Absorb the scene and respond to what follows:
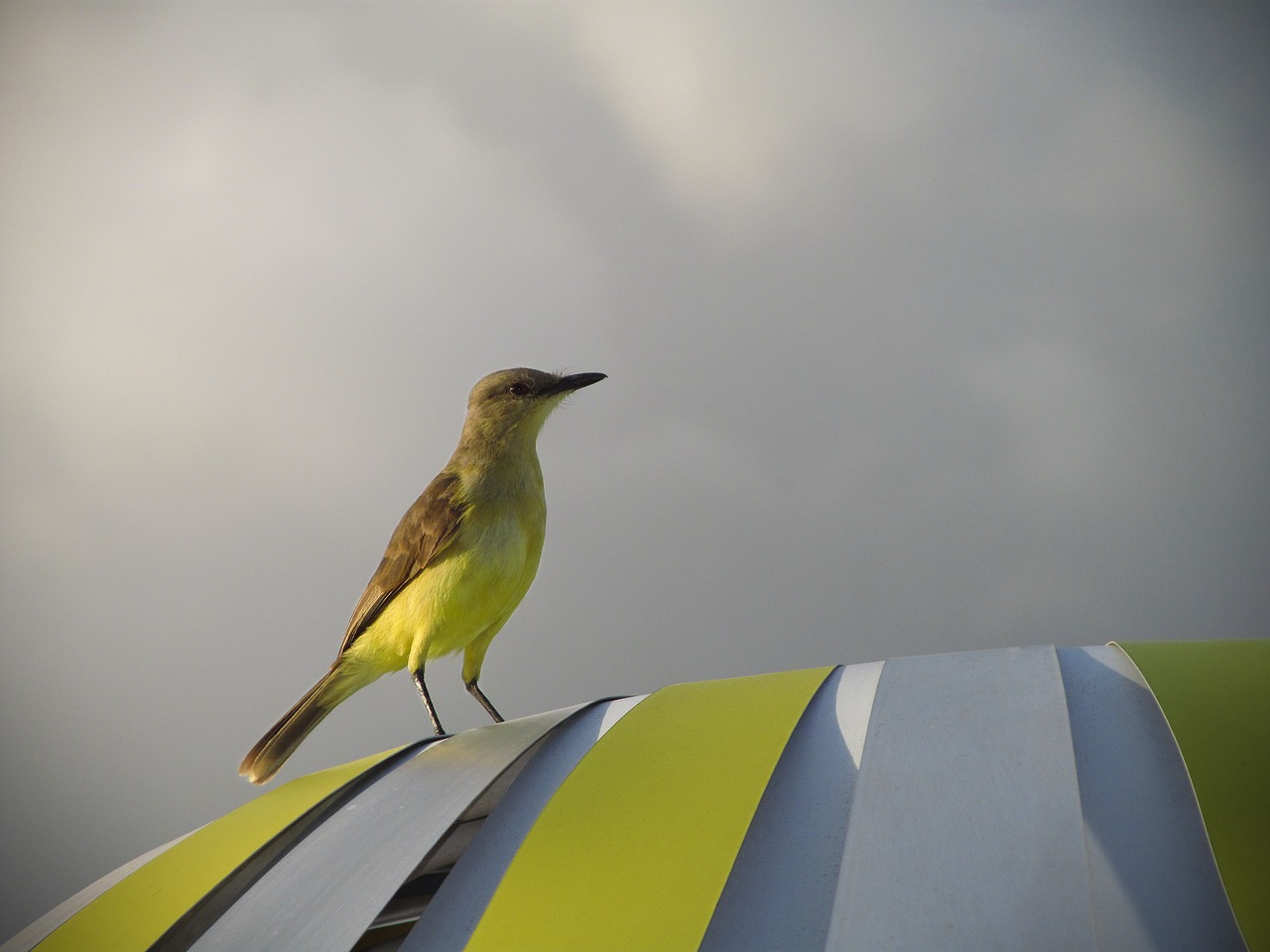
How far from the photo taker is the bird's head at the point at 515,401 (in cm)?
712

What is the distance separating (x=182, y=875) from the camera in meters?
5.03

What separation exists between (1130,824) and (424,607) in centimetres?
434

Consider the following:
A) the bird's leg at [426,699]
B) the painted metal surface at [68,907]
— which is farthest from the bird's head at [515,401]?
the painted metal surface at [68,907]

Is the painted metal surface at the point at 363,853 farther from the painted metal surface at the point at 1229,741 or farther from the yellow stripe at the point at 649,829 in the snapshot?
the painted metal surface at the point at 1229,741

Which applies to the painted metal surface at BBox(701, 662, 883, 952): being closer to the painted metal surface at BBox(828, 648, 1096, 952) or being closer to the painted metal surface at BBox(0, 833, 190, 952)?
the painted metal surface at BBox(828, 648, 1096, 952)

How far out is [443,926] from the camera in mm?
4047

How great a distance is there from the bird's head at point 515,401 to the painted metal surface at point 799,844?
10.9 feet

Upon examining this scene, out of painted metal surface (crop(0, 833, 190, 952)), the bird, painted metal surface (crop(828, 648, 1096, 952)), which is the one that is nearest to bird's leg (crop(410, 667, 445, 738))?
the bird

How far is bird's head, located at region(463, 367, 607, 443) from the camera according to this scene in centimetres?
712

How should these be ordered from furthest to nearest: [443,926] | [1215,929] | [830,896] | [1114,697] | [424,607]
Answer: [424,607] → [1114,697] → [443,926] → [830,896] → [1215,929]

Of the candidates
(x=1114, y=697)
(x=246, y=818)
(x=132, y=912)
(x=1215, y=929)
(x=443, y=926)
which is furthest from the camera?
(x=246, y=818)

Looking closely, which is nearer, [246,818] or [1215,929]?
[1215,929]

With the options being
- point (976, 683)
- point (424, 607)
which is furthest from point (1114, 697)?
point (424, 607)

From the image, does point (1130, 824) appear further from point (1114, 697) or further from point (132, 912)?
point (132, 912)
